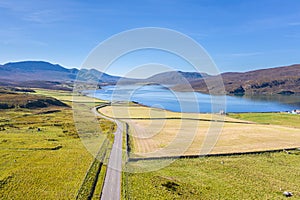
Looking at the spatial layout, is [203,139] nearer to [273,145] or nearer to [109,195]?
[273,145]

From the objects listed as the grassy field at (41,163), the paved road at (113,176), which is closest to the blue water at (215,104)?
the grassy field at (41,163)

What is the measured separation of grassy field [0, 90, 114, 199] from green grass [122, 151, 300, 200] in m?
5.93

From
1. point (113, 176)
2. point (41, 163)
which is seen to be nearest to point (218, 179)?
point (113, 176)

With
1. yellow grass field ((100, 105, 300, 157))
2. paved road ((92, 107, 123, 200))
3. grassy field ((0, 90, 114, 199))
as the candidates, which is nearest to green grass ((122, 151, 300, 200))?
paved road ((92, 107, 123, 200))

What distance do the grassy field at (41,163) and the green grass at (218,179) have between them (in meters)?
5.93

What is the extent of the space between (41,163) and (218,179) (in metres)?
20.2

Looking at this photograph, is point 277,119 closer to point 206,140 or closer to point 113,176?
point 206,140

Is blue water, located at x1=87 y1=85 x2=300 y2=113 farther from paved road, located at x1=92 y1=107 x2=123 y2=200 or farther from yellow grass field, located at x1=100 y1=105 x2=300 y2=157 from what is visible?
paved road, located at x1=92 y1=107 x2=123 y2=200

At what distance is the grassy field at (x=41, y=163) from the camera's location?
2327cm

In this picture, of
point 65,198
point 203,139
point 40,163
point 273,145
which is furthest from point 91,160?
point 273,145

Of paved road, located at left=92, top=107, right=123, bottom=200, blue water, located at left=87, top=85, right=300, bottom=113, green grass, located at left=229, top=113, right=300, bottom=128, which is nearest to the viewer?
paved road, located at left=92, top=107, right=123, bottom=200

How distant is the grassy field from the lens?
23.3 meters

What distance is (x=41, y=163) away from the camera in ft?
102

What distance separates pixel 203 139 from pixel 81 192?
28.2 m
